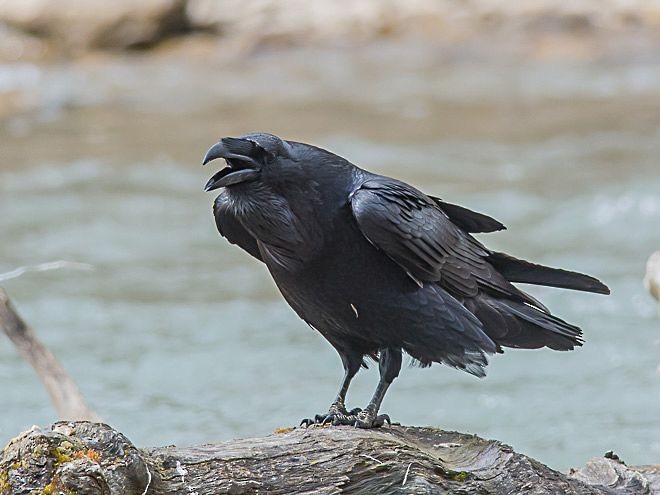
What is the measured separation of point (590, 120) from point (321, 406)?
26.5 ft

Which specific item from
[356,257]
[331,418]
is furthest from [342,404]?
[356,257]

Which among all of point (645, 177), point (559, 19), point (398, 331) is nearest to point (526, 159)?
point (645, 177)

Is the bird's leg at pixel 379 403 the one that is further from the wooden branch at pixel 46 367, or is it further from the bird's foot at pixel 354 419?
the wooden branch at pixel 46 367

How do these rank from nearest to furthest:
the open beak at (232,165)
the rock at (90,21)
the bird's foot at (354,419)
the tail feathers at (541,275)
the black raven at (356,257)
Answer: the open beak at (232,165)
the black raven at (356,257)
the bird's foot at (354,419)
the tail feathers at (541,275)
the rock at (90,21)

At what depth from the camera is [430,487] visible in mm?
3387

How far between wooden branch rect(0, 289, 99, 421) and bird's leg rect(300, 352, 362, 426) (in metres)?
1.91

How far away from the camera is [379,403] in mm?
3783

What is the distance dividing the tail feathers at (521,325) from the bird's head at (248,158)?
953mm

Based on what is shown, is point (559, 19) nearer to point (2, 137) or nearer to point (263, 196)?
point (2, 137)

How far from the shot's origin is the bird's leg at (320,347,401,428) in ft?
12.3

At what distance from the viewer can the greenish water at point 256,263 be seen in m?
7.81

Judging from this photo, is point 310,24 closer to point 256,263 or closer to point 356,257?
point 256,263

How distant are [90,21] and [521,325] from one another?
16.0 metres

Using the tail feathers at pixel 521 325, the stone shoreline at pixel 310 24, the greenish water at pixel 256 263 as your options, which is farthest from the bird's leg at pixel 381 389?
the stone shoreline at pixel 310 24
